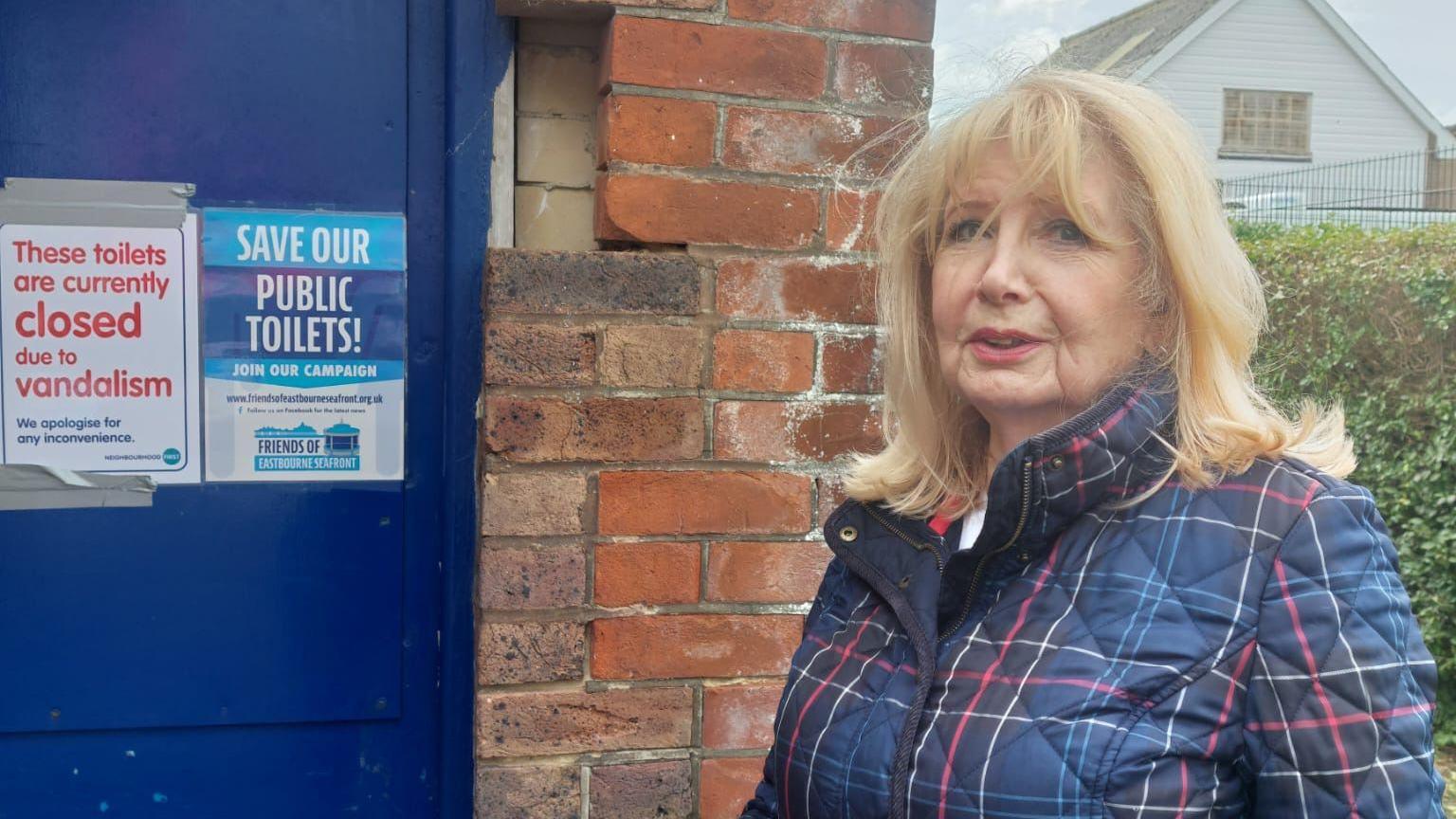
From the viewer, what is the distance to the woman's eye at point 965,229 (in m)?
1.50

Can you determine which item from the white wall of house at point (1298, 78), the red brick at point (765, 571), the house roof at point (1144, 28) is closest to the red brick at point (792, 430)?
the red brick at point (765, 571)

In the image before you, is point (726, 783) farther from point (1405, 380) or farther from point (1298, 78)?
point (1298, 78)

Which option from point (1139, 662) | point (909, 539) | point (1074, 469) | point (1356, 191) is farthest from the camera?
point (1356, 191)

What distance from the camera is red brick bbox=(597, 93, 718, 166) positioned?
184 cm

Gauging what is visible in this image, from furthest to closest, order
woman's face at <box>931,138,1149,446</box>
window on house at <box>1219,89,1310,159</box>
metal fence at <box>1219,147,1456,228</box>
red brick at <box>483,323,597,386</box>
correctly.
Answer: window on house at <box>1219,89,1310,159</box>
metal fence at <box>1219,147,1456,228</box>
red brick at <box>483,323,597,386</box>
woman's face at <box>931,138,1149,446</box>

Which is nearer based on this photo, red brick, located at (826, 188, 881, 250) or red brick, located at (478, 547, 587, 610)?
red brick, located at (478, 547, 587, 610)

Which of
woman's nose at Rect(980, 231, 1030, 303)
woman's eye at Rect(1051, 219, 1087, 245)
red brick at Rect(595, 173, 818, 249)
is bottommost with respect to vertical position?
woman's nose at Rect(980, 231, 1030, 303)

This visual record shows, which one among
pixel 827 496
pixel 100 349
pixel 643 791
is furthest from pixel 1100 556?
pixel 100 349

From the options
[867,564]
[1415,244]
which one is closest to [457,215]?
[867,564]

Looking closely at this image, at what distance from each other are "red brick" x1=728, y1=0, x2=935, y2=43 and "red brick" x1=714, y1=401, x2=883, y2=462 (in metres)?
0.63

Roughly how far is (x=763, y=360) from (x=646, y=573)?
395 millimetres

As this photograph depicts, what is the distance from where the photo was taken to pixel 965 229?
1518 mm

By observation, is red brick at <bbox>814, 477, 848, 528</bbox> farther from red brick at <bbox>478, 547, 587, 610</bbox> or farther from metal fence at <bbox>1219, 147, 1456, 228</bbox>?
metal fence at <bbox>1219, 147, 1456, 228</bbox>

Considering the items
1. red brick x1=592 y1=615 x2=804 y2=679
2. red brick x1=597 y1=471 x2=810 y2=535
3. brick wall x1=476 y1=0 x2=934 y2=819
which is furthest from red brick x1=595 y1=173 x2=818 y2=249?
red brick x1=592 y1=615 x2=804 y2=679
